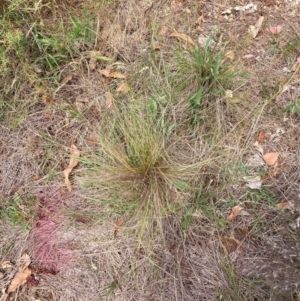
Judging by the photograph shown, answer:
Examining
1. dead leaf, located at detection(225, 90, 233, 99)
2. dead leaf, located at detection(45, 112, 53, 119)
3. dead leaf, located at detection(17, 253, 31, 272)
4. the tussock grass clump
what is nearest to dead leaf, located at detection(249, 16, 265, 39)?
dead leaf, located at detection(225, 90, 233, 99)

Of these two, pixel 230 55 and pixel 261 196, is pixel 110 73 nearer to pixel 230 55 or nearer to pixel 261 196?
pixel 230 55

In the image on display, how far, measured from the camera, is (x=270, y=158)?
2377 millimetres

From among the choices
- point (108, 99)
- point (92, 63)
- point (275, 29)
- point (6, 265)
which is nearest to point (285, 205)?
point (275, 29)

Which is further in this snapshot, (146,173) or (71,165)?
(71,165)

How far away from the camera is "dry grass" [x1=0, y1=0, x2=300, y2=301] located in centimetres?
228

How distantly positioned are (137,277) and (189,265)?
0.29 meters

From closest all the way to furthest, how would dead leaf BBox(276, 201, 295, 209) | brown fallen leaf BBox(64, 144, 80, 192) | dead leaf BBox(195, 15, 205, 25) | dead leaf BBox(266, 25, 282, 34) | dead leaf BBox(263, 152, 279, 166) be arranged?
dead leaf BBox(276, 201, 295, 209)
dead leaf BBox(263, 152, 279, 166)
brown fallen leaf BBox(64, 144, 80, 192)
dead leaf BBox(266, 25, 282, 34)
dead leaf BBox(195, 15, 205, 25)

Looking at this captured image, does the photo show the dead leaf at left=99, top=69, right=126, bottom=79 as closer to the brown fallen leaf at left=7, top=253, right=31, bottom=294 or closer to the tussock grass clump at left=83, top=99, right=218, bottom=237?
the tussock grass clump at left=83, top=99, right=218, bottom=237

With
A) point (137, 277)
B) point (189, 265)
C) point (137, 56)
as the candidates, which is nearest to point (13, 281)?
point (137, 277)

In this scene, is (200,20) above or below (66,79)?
above

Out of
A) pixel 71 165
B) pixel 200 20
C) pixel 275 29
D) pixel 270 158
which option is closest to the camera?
pixel 270 158

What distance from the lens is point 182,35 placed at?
8.70ft

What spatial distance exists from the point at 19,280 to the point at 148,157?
102 centimetres

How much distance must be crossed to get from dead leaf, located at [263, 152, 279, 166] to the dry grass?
0.10ft
